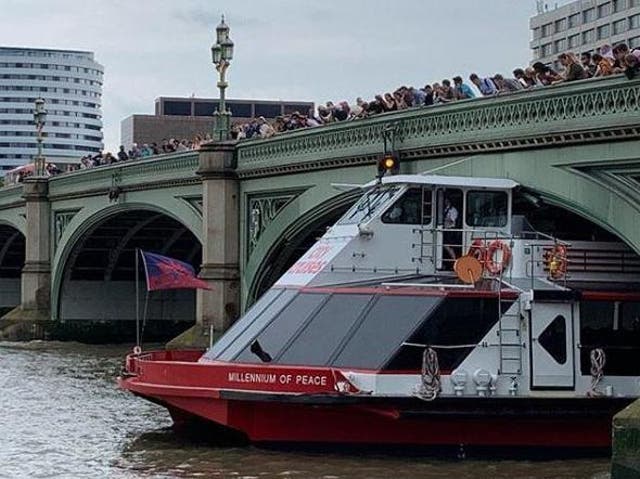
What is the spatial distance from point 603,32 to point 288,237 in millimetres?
80597

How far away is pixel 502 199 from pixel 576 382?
335 centimetres

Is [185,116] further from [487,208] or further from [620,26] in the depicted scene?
[487,208]

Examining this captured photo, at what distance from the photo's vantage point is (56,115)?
193 m

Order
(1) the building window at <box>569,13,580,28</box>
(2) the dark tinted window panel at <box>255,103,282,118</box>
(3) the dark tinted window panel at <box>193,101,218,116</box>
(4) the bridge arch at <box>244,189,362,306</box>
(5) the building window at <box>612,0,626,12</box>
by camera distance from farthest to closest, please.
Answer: (1) the building window at <box>569,13,580,28</box>, (3) the dark tinted window panel at <box>193,101,218,116</box>, (2) the dark tinted window panel at <box>255,103,282,118</box>, (5) the building window at <box>612,0,626,12</box>, (4) the bridge arch at <box>244,189,362,306</box>

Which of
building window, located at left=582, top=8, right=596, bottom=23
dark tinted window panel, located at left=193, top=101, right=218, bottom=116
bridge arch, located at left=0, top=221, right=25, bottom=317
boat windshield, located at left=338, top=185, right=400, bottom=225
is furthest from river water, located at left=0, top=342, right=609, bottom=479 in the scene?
building window, located at left=582, top=8, right=596, bottom=23

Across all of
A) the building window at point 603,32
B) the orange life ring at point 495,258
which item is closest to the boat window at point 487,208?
the orange life ring at point 495,258

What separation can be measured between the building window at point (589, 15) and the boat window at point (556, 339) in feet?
306

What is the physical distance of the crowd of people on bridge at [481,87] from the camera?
22.6 m

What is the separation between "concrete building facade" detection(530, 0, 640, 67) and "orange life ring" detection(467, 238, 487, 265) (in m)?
78.8

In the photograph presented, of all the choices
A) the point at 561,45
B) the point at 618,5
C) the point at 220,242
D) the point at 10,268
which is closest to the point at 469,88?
the point at 220,242

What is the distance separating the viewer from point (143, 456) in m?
23.0

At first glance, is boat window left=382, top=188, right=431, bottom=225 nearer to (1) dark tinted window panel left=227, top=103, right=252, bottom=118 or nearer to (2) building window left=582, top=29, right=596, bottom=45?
(1) dark tinted window panel left=227, top=103, right=252, bottom=118

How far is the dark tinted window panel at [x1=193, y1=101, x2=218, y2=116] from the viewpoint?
113 metres

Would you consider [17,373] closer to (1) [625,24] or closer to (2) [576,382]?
(2) [576,382]
